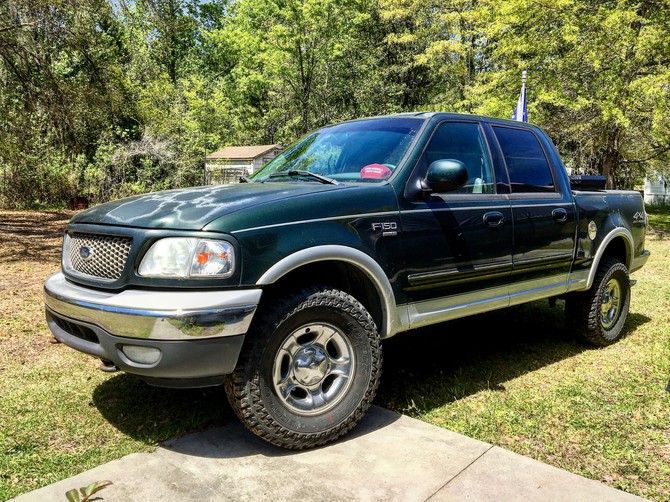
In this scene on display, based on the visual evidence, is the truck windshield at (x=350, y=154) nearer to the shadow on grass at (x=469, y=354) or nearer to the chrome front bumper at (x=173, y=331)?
the chrome front bumper at (x=173, y=331)

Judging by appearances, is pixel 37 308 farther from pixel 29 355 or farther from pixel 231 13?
pixel 231 13

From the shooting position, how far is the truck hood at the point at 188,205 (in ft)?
9.45

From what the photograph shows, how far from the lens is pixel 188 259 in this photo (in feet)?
9.12

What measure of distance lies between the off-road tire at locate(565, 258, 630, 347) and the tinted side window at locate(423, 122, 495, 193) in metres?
1.73

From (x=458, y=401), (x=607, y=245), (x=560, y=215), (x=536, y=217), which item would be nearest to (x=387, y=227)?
(x=458, y=401)

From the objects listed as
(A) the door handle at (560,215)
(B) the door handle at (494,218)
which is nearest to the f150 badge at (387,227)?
(B) the door handle at (494,218)

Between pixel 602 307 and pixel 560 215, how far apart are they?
1209 mm

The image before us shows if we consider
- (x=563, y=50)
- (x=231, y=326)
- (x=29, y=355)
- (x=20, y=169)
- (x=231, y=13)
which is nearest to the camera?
(x=231, y=326)

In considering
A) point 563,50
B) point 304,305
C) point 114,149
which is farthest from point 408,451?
point 114,149

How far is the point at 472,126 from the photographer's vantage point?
4.25 metres

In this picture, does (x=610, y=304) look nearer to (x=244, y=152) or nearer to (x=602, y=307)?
(x=602, y=307)

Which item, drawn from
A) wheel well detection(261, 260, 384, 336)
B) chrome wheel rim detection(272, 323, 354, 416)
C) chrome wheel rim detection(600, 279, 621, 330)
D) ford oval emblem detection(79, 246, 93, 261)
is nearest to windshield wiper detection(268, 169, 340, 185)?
wheel well detection(261, 260, 384, 336)

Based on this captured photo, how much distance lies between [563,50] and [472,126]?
13531 millimetres

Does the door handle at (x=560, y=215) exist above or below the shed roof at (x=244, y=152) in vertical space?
below
